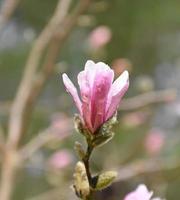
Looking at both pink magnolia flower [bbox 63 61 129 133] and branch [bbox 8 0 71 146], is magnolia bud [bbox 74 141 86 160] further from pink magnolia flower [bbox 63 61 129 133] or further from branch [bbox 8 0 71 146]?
branch [bbox 8 0 71 146]

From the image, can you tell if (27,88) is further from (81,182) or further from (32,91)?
(81,182)

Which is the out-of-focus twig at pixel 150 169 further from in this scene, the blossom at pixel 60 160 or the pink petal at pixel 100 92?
the pink petal at pixel 100 92

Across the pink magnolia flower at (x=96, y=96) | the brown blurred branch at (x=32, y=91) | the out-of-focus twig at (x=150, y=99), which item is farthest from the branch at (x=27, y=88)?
the pink magnolia flower at (x=96, y=96)

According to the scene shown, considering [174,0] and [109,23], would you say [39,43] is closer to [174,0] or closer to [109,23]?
[109,23]

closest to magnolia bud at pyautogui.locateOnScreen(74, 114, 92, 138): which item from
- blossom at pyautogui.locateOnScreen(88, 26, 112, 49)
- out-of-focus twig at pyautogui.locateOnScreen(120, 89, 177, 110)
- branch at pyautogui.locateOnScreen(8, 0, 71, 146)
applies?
out-of-focus twig at pyautogui.locateOnScreen(120, 89, 177, 110)

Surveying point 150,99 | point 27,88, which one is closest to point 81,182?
point 150,99

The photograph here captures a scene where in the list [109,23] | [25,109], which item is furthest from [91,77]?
[109,23]
